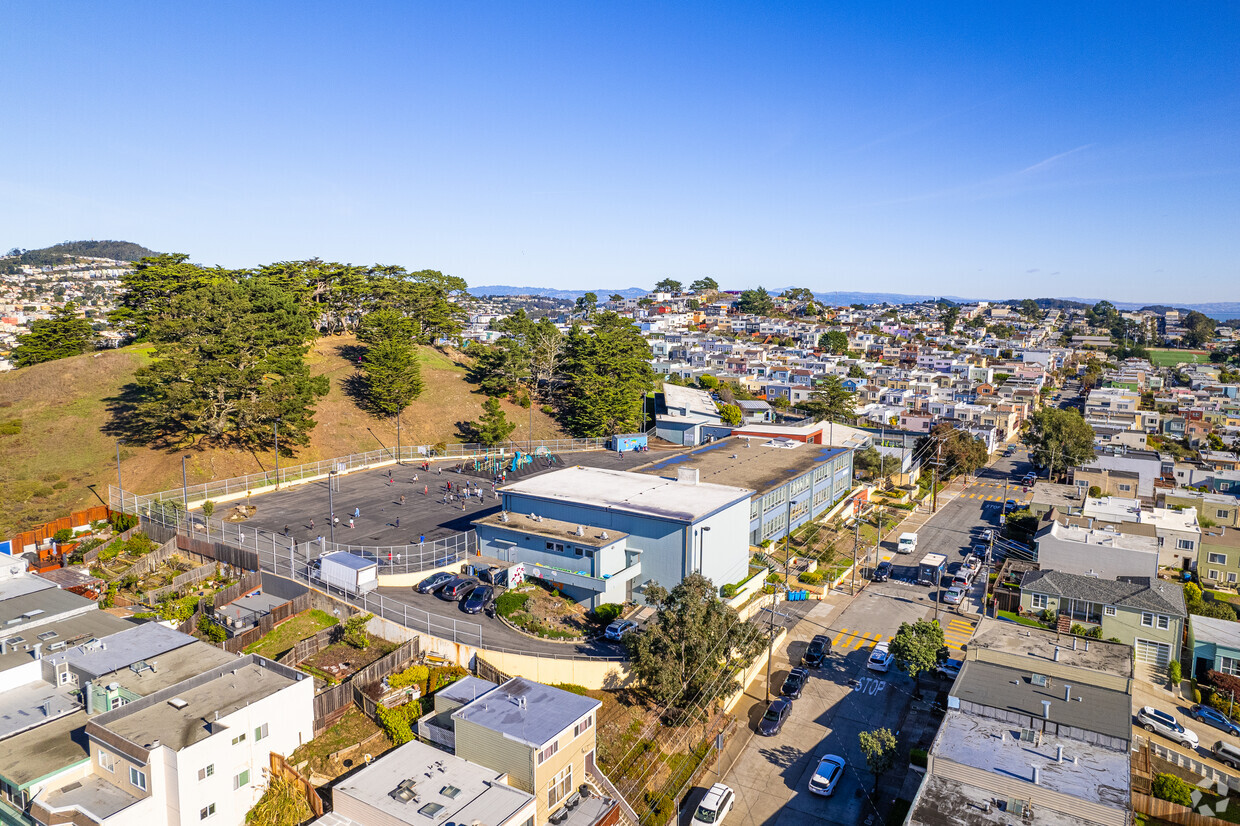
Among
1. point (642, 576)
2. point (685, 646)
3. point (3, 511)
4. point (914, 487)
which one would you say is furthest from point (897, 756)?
point (3, 511)

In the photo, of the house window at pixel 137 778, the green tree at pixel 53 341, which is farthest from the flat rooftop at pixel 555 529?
the green tree at pixel 53 341

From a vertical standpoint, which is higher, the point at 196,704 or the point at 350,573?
the point at 350,573

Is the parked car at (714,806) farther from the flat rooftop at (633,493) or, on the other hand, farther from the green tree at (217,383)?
the green tree at (217,383)

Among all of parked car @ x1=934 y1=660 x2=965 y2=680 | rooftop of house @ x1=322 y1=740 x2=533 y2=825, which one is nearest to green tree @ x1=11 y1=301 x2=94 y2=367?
rooftop of house @ x1=322 y1=740 x2=533 y2=825

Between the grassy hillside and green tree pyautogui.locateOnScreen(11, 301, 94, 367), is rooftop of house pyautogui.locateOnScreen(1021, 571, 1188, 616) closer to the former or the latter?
the grassy hillside

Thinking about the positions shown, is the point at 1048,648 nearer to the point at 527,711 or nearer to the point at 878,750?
the point at 878,750

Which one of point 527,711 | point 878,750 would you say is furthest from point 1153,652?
point 527,711

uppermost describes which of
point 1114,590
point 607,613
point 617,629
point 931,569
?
point 607,613
